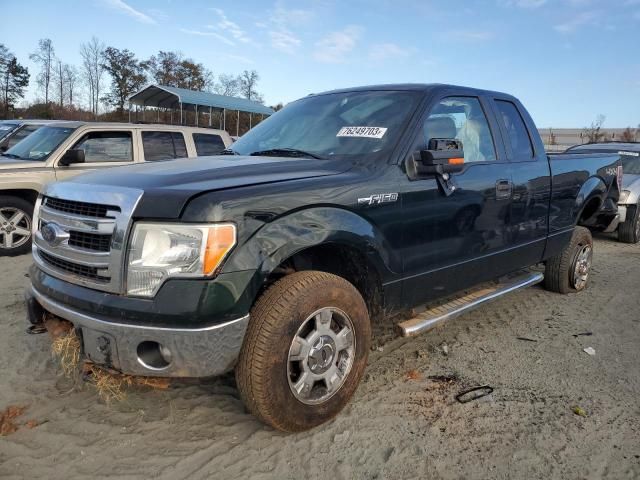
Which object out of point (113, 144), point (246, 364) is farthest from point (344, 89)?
point (113, 144)

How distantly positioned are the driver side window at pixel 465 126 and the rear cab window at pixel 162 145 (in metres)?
5.19

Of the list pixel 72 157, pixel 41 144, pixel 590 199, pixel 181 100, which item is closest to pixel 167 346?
pixel 590 199

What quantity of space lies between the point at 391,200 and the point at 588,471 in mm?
1727

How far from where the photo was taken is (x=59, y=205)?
107 inches

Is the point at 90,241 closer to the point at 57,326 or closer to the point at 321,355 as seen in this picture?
the point at 57,326

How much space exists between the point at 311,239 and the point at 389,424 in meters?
1.16

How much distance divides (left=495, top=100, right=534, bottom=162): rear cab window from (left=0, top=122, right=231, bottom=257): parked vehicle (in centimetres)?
470

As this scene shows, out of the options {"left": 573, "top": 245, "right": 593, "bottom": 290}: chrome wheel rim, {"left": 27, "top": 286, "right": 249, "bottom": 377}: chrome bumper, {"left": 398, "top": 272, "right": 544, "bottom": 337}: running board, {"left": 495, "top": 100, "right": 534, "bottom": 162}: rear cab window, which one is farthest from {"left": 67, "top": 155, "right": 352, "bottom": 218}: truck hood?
{"left": 573, "top": 245, "right": 593, "bottom": 290}: chrome wheel rim

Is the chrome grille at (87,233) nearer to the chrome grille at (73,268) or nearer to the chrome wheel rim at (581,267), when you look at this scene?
the chrome grille at (73,268)

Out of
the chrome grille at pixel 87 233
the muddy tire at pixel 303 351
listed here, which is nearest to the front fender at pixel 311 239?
the muddy tire at pixel 303 351

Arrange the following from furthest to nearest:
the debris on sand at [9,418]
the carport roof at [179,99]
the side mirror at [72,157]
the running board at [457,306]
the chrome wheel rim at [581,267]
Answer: the carport roof at [179,99] → the side mirror at [72,157] → the chrome wheel rim at [581,267] → the running board at [457,306] → the debris on sand at [9,418]

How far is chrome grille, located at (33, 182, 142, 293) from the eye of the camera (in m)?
2.34

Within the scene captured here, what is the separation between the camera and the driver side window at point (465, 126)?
3467mm

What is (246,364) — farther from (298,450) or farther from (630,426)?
(630,426)
